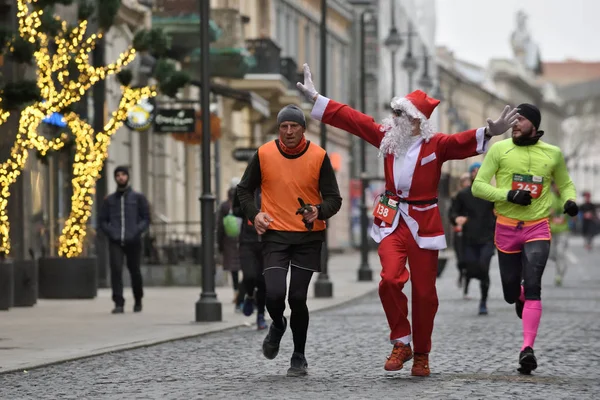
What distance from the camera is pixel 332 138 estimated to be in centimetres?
5881

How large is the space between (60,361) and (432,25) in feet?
233

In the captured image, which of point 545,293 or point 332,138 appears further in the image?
point 332,138

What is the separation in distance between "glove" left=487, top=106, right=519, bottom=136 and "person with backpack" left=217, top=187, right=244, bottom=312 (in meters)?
8.34

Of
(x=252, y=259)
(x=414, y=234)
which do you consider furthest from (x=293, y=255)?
(x=252, y=259)

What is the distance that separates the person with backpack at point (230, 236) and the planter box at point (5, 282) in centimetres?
251

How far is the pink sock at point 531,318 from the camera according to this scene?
1129 centimetres

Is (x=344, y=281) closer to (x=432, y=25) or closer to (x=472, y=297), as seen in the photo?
(x=472, y=297)

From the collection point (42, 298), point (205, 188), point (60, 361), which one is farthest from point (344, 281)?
point (60, 361)

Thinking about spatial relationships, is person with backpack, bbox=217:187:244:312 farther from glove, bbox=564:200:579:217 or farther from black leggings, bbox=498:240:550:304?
glove, bbox=564:200:579:217

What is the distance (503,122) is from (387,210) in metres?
0.93

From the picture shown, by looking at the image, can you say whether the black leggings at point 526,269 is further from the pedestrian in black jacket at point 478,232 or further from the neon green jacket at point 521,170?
the pedestrian in black jacket at point 478,232

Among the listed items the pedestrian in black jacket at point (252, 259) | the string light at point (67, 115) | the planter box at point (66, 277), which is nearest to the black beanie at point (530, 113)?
the pedestrian in black jacket at point (252, 259)

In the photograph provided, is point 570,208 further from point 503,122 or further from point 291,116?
point 291,116

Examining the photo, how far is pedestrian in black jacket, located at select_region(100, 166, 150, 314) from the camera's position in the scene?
1970 centimetres
